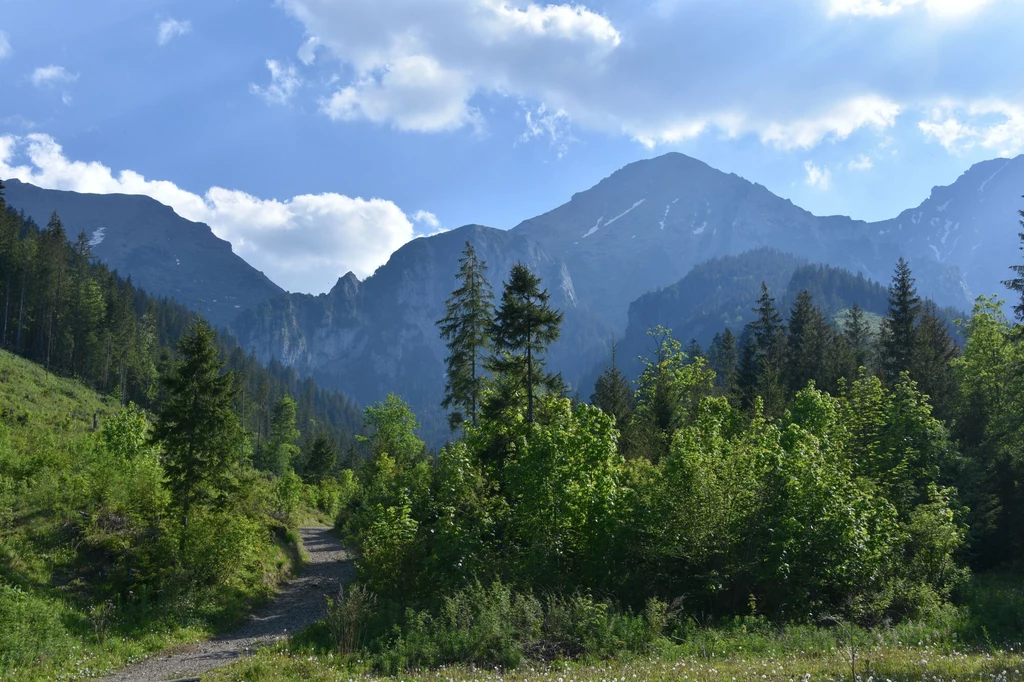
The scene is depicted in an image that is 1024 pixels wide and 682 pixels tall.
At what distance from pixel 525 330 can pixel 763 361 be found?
104 ft

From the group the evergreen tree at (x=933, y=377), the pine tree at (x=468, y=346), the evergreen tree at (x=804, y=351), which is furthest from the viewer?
the evergreen tree at (x=804, y=351)

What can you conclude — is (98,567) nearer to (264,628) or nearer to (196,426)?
(196,426)

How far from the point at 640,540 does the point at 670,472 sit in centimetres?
200

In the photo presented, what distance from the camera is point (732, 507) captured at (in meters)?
16.0

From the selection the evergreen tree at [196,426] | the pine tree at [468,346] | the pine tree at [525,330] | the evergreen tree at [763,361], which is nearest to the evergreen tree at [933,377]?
the evergreen tree at [763,361]

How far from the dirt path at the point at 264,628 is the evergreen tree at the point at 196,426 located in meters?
4.50

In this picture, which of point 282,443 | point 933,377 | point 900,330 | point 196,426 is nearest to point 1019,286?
point 933,377

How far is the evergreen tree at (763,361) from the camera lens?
41.2m

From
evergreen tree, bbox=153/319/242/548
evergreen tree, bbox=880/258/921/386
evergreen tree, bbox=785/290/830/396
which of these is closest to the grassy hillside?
evergreen tree, bbox=153/319/242/548

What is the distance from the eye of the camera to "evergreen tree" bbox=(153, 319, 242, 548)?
21.4 m

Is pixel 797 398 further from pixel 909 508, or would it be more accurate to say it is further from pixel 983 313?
pixel 983 313

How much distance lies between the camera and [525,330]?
23625 millimetres

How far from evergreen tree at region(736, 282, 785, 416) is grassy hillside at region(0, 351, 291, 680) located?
3157 centimetres

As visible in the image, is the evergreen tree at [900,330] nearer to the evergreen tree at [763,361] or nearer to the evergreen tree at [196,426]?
the evergreen tree at [763,361]
